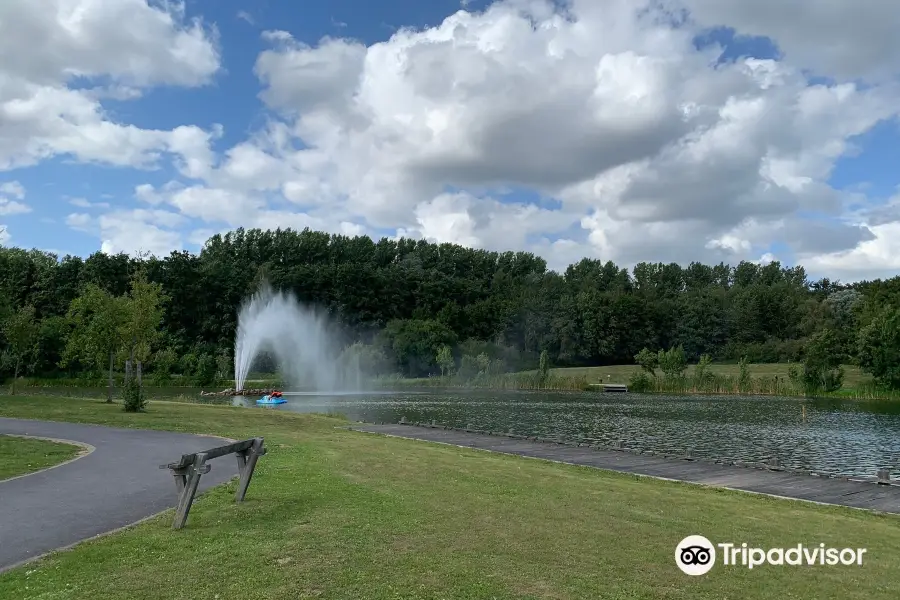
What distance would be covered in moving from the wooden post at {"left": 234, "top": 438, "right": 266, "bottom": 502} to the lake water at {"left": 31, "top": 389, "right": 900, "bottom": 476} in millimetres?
17610

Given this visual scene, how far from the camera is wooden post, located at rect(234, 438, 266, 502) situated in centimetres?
1103

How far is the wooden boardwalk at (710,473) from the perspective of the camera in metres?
15.6

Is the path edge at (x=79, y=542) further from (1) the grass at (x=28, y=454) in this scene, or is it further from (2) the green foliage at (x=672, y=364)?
(2) the green foliage at (x=672, y=364)

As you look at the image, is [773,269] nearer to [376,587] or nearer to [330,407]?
[330,407]

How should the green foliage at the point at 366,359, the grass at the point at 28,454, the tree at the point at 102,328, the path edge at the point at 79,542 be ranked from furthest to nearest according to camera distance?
the green foliage at the point at 366,359 → the tree at the point at 102,328 → the grass at the point at 28,454 → the path edge at the point at 79,542

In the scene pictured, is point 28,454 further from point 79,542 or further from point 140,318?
point 140,318

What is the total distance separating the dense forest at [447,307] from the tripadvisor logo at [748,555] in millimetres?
71006

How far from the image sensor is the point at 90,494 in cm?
1186

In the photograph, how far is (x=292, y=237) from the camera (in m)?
143

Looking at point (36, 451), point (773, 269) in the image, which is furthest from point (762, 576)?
point (773, 269)

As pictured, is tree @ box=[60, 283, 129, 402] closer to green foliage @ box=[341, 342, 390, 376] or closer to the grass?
the grass

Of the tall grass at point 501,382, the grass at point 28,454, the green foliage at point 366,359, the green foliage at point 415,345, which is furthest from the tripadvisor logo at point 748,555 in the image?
the green foliage at point 415,345

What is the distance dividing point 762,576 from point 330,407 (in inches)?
1706

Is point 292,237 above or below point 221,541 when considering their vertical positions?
above
